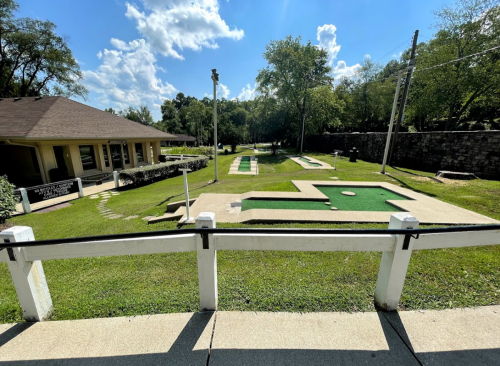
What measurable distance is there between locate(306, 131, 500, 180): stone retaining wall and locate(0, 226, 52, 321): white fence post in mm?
14068

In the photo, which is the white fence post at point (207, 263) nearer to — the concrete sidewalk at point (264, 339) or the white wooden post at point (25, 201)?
the concrete sidewalk at point (264, 339)

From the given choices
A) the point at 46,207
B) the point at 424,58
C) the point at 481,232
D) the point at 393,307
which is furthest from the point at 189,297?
the point at 424,58

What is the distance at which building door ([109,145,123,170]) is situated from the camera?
14.9 meters

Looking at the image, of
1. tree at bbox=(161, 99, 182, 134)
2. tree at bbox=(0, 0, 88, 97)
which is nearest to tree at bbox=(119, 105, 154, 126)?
tree at bbox=(161, 99, 182, 134)

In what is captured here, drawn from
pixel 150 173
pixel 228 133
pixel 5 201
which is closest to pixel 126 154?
pixel 150 173

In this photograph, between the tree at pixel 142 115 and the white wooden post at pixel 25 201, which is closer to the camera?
the white wooden post at pixel 25 201

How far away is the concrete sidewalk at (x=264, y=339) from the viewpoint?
1582mm

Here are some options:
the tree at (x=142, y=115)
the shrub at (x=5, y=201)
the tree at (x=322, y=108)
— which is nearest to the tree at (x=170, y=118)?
the tree at (x=142, y=115)

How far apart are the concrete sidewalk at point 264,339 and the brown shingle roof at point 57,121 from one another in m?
12.1

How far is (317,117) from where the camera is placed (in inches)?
1081

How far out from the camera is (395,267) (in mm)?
1914

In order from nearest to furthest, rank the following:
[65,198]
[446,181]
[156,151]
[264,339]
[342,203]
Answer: [264,339] < [342,203] < [446,181] < [65,198] < [156,151]

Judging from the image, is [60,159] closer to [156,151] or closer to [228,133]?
[156,151]

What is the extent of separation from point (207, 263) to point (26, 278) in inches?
67.6
